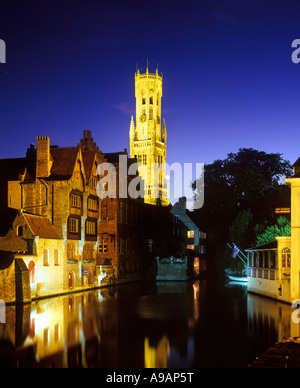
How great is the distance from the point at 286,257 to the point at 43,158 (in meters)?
24.2

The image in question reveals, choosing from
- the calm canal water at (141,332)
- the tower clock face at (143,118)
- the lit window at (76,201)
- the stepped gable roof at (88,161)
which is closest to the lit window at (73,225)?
the lit window at (76,201)

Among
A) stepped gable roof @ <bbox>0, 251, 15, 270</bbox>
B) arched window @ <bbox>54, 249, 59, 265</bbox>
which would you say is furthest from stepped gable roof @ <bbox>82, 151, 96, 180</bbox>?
stepped gable roof @ <bbox>0, 251, 15, 270</bbox>

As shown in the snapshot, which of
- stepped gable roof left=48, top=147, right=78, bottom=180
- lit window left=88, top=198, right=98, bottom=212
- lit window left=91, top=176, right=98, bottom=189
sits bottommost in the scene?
lit window left=88, top=198, right=98, bottom=212

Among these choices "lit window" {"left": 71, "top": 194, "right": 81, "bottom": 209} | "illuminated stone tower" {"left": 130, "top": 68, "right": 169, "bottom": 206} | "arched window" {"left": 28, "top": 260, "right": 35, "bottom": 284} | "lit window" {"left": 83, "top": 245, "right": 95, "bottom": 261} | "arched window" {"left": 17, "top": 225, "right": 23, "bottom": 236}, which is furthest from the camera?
"illuminated stone tower" {"left": 130, "top": 68, "right": 169, "bottom": 206}

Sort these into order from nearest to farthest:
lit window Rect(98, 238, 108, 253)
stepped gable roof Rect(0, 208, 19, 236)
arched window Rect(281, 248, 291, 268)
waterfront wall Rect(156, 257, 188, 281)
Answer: arched window Rect(281, 248, 291, 268) → stepped gable roof Rect(0, 208, 19, 236) → lit window Rect(98, 238, 108, 253) → waterfront wall Rect(156, 257, 188, 281)

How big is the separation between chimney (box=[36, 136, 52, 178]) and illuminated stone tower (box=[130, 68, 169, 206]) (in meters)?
101

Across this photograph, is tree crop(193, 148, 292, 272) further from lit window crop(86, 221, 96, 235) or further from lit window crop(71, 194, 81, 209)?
lit window crop(71, 194, 81, 209)

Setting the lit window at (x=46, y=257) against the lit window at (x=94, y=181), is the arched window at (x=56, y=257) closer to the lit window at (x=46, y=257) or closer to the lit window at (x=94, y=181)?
the lit window at (x=46, y=257)

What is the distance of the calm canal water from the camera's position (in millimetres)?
19266

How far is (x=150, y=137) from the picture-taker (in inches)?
6427

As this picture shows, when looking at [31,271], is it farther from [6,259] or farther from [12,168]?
[12,168]

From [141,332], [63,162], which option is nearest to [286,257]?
[141,332]

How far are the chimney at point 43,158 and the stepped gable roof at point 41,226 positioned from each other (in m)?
4.73
